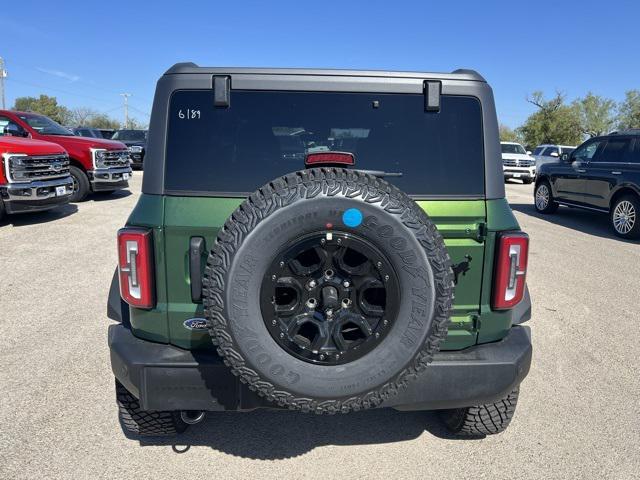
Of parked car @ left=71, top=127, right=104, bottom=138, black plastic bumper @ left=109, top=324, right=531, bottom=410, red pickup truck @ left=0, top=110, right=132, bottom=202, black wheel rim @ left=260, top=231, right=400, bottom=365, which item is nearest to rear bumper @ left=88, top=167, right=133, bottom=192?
red pickup truck @ left=0, top=110, right=132, bottom=202

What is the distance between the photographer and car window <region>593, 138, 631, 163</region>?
29.7 feet

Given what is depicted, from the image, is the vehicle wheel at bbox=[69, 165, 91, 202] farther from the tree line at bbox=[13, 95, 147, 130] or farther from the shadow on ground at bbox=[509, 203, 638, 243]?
the tree line at bbox=[13, 95, 147, 130]

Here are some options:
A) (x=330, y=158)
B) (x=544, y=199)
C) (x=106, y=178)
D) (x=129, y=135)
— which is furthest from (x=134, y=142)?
(x=330, y=158)

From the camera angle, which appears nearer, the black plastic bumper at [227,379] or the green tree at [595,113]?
the black plastic bumper at [227,379]

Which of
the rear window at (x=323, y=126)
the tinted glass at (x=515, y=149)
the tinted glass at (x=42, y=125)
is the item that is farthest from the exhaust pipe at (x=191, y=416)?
the tinted glass at (x=515, y=149)

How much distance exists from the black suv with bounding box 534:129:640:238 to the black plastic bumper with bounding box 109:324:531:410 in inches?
320

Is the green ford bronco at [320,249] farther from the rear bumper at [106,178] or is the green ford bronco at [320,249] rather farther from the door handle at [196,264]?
the rear bumper at [106,178]

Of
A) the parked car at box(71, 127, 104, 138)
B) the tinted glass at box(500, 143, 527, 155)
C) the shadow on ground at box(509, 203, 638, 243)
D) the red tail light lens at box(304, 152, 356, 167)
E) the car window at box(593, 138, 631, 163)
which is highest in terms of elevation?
the parked car at box(71, 127, 104, 138)

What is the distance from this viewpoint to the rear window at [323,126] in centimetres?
225

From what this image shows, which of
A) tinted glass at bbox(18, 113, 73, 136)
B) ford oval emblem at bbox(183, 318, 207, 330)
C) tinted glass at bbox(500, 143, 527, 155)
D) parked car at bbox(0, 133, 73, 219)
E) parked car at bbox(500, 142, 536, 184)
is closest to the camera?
ford oval emblem at bbox(183, 318, 207, 330)

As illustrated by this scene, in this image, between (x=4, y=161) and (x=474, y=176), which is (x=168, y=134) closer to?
(x=474, y=176)

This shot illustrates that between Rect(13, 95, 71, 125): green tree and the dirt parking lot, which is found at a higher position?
Rect(13, 95, 71, 125): green tree

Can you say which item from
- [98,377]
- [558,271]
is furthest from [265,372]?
[558,271]

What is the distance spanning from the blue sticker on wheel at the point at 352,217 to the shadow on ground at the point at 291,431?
1516 millimetres
